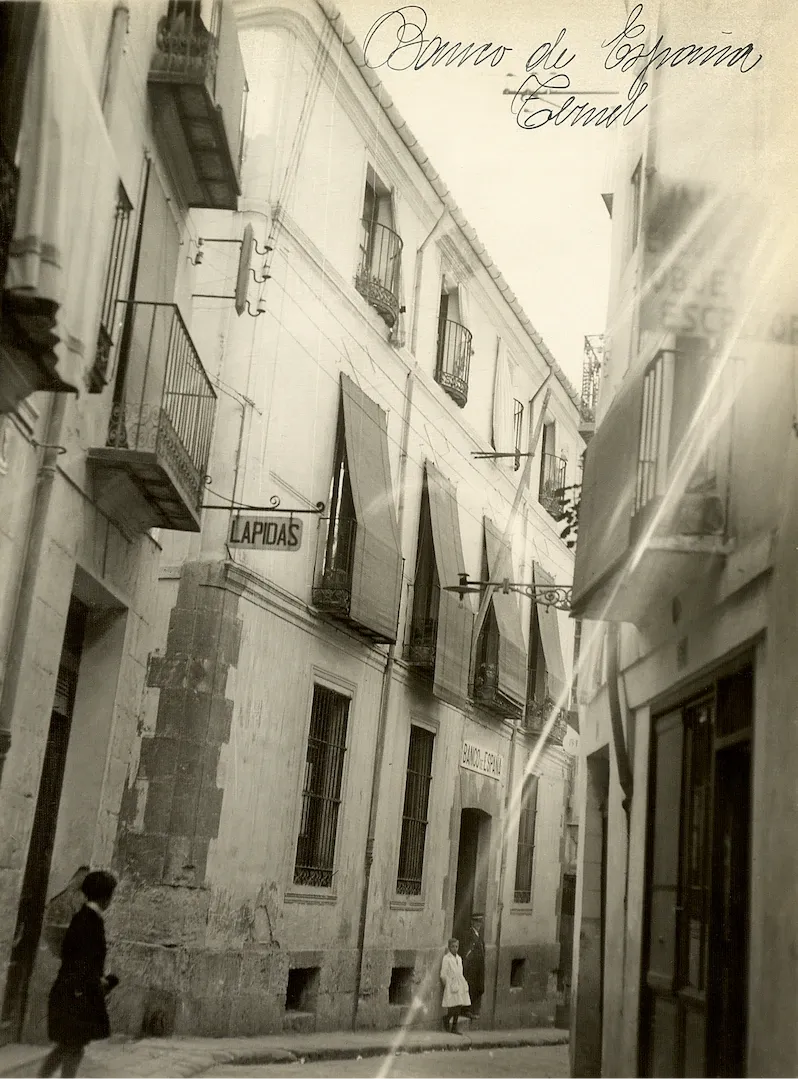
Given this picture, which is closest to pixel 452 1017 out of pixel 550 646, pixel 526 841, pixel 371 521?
pixel 526 841

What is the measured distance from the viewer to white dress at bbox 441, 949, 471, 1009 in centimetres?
1739

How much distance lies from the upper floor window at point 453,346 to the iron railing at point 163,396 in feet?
27.4

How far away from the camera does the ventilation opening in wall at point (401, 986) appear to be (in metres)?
17.2

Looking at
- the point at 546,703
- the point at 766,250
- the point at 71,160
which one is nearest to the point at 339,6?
the point at 71,160

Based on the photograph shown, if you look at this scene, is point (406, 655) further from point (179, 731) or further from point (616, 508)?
point (616, 508)

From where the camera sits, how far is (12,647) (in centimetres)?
812

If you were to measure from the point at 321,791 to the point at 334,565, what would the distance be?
2519 mm

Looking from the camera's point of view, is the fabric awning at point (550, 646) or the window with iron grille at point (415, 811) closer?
the window with iron grille at point (415, 811)

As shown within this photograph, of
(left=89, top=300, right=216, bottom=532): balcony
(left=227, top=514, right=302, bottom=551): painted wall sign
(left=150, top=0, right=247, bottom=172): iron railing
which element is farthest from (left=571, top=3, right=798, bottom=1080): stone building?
(left=150, top=0, right=247, bottom=172): iron railing

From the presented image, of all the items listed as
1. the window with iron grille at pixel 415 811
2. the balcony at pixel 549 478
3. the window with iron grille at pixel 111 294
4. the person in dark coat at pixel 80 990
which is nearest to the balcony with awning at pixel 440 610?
the window with iron grille at pixel 415 811

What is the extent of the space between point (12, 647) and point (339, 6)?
4.14m

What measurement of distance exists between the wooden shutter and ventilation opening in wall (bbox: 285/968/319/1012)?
257 inches

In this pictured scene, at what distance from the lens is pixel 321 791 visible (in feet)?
49.6

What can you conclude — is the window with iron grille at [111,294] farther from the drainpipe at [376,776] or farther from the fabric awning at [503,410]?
the fabric awning at [503,410]
